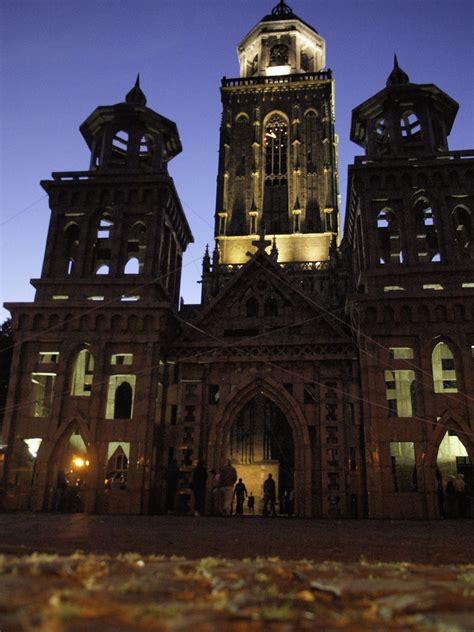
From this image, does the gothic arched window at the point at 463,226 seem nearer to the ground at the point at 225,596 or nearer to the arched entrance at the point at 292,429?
the arched entrance at the point at 292,429

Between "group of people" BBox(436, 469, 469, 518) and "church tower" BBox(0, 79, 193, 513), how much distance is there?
12239 mm

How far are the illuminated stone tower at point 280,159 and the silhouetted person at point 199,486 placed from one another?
3504cm

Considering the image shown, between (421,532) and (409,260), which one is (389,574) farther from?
(409,260)

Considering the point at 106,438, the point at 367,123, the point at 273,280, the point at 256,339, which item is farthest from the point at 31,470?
the point at 367,123

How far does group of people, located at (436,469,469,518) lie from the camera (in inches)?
845

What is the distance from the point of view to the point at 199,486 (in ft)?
73.5

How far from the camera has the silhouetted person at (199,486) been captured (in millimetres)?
22219

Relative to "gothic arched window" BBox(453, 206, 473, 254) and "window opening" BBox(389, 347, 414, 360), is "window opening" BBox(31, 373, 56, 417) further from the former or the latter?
"gothic arched window" BBox(453, 206, 473, 254)

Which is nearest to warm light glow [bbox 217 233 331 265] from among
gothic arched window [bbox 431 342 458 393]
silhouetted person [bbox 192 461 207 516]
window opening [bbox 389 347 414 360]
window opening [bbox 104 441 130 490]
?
window opening [bbox 104 441 130 490]

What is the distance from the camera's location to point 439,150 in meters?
29.0

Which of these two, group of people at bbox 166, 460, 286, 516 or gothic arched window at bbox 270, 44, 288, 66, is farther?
gothic arched window at bbox 270, 44, 288, 66

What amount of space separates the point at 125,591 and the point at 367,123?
3053 centimetres

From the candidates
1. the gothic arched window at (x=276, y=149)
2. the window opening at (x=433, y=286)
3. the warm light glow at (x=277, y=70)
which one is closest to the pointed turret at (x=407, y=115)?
the window opening at (x=433, y=286)

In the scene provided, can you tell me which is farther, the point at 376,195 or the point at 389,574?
the point at 376,195
